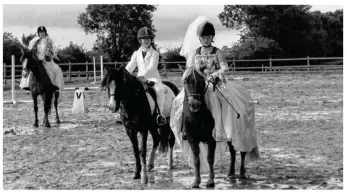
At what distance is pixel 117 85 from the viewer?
238 inches

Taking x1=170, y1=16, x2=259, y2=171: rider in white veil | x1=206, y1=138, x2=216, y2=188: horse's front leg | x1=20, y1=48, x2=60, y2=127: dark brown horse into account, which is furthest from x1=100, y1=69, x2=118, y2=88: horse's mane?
x1=20, y1=48, x2=60, y2=127: dark brown horse

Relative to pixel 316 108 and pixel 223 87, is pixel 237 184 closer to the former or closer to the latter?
pixel 223 87

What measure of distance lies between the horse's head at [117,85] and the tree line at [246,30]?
33.0 meters

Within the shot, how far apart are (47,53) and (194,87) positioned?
7.70m

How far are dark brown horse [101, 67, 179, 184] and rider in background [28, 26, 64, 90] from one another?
618 cm

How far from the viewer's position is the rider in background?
40.2 ft

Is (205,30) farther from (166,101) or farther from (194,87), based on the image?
(166,101)

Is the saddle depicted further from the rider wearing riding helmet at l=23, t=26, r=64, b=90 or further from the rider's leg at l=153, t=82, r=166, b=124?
the rider wearing riding helmet at l=23, t=26, r=64, b=90

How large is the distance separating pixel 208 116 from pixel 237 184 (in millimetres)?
958

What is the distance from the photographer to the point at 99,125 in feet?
39.2

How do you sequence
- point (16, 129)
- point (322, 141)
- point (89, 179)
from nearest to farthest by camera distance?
point (89, 179) < point (322, 141) < point (16, 129)

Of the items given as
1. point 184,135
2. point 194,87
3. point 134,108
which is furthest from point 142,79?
point 194,87
